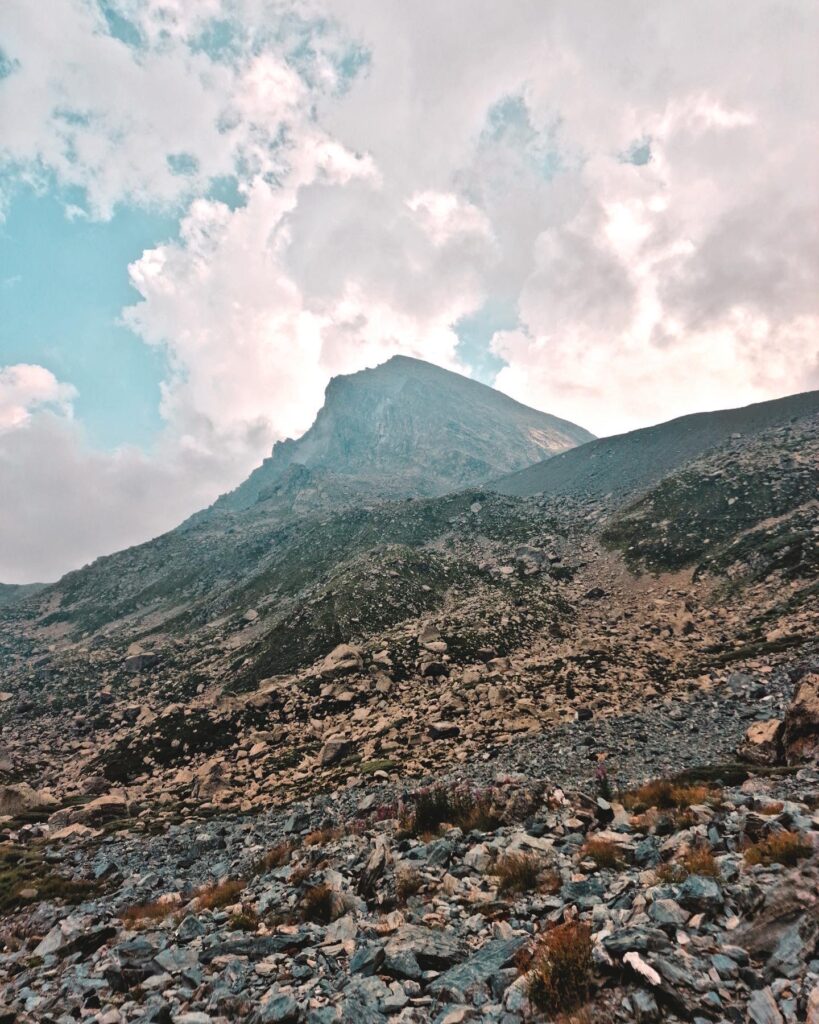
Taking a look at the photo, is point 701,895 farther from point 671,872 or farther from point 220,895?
point 220,895

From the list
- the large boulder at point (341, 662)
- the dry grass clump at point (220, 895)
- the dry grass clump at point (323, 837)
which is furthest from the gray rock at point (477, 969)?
the large boulder at point (341, 662)

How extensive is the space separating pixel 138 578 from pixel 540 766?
134 meters

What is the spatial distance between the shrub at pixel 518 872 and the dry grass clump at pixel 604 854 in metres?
1.19

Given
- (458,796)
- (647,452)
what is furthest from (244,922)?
(647,452)

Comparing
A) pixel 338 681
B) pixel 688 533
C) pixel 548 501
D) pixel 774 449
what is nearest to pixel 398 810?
pixel 338 681

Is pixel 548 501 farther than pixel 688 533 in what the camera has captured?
Yes

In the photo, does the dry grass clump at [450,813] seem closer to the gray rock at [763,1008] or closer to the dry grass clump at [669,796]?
the dry grass clump at [669,796]

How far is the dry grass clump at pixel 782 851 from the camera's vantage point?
8.55 metres

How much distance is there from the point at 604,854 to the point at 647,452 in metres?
121

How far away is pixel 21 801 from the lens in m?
27.0

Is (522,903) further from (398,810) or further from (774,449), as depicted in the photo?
(774,449)

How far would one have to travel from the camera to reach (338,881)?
41.5ft

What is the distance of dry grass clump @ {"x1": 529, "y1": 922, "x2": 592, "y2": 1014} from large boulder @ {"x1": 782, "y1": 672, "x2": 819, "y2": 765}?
1295cm

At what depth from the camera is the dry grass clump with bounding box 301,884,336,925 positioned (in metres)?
11.1
